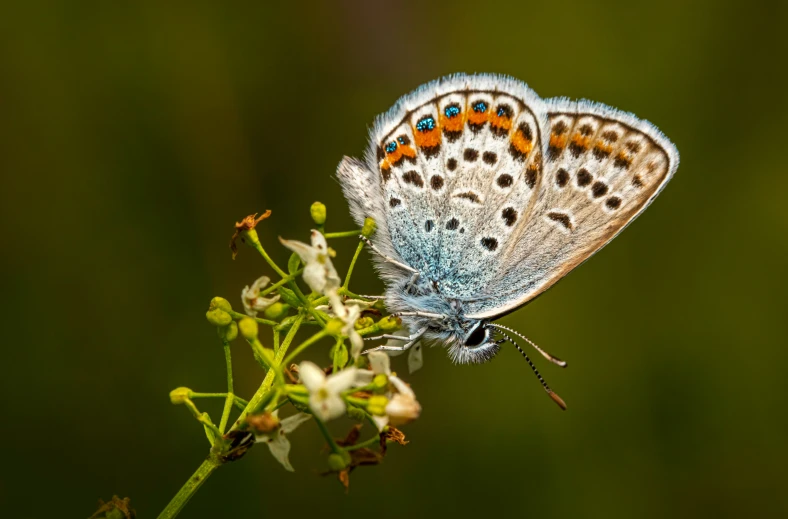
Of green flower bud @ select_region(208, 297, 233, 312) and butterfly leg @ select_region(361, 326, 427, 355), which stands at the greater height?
green flower bud @ select_region(208, 297, 233, 312)

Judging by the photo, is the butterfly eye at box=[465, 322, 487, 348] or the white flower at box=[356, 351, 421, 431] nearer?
the white flower at box=[356, 351, 421, 431]

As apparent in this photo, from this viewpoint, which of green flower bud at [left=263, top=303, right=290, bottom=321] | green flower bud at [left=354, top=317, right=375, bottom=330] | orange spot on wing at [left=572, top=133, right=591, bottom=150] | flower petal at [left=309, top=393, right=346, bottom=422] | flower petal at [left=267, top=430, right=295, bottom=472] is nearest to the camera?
flower petal at [left=309, top=393, right=346, bottom=422]

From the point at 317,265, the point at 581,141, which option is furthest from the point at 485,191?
the point at 317,265

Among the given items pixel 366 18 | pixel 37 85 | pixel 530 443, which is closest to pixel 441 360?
pixel 530 443

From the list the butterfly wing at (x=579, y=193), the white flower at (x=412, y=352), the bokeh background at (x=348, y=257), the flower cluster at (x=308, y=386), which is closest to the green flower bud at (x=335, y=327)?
the flower cluster at (x=308, y=386)

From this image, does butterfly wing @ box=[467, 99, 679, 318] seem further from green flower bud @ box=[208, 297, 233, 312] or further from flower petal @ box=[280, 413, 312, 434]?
green flower bud @ box=[208, 297, 233, 312]

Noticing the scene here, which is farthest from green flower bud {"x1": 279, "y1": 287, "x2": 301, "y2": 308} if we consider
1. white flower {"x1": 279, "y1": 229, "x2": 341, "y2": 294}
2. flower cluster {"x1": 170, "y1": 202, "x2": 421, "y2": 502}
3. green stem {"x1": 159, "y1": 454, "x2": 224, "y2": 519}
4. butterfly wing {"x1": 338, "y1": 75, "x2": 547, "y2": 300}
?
butterfly wing {"x1": 338, "y1": 75, "x2": 547, "y2": 300}

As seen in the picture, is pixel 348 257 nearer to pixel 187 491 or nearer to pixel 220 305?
pixel 220 305

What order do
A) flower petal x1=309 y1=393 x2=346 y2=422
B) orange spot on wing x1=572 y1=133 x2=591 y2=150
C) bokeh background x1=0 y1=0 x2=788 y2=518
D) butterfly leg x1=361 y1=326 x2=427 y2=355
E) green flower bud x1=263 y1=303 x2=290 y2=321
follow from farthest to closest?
1. bokeh background x1=0 y1=0 x2=788 y2=518
2. orange spot on wing x1=572 y1=133 x2=591 y2=150
3. butterfly leg x1=361 y1=326 x2=427 y2=355
4. green flower bud x1=263 y1=303 x2=290 y2=321
5. flower petal x1=309 y1=393 x2=346 y2=422
